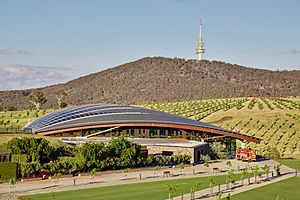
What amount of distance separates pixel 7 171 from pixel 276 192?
959 inches

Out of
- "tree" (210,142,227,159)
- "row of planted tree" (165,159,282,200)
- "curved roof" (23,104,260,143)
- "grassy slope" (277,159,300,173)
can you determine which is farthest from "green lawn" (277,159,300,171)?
"curved roof" (23,104,260,143)

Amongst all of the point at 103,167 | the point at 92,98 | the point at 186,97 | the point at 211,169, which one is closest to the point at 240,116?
the point at 211,169

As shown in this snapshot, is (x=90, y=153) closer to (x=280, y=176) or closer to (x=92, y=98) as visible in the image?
(x=280, y=176)

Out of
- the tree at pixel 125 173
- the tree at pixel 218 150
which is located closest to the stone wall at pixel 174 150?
the tree at pixel 218 150

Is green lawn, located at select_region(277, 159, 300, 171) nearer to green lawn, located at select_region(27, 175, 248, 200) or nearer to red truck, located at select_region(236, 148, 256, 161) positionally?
red truck, located at select_region(236, 148, 256, 161)

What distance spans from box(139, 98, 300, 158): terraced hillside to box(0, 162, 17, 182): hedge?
43213 mm

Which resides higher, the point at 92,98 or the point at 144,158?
the point at 92,98

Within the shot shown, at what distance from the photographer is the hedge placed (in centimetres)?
4625

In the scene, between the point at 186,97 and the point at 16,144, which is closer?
the point at 16,144

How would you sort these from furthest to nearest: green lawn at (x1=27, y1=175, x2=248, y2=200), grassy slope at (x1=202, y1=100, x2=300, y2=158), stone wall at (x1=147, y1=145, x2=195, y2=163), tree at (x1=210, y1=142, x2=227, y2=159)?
grassy slope at (x1=202, y1=100, x2=300, y2=158)
tree at (x1=210, y1=142, x2=227, y2=159)
stone wall at (x1=147, y1=145, x2=195, y2=163)
green lawn at (x1=27, y1=175, x2=248, y2=200)

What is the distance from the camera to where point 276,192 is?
40.4 metres

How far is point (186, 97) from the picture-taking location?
609 feet

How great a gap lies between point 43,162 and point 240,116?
6463 cm

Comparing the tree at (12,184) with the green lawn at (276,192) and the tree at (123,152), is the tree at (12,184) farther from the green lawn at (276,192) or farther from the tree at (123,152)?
the green lawn at (276,192)
